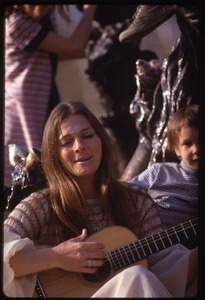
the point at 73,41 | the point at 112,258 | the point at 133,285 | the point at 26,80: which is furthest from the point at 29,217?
the point at 73,41

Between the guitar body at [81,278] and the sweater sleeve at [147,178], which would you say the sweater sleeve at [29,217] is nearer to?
the guitar body at [81,278]

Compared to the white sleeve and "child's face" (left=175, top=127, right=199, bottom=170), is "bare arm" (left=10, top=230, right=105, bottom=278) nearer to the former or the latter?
the white sleeve

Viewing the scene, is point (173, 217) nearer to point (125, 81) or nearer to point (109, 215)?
point (109, 215)

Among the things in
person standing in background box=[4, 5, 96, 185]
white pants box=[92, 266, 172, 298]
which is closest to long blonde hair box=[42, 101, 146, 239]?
white pants box=[92, 266, 172, 298]

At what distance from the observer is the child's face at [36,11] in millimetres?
3748

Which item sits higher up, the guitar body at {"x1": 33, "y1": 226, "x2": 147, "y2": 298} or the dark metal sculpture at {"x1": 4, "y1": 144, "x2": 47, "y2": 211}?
the dark metal sculpture at {"x1": 4, "y1": 144, "x2": 47, "y2": 211}

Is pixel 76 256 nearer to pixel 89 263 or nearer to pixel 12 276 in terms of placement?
pixel 89 263

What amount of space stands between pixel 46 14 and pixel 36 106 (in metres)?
0.36

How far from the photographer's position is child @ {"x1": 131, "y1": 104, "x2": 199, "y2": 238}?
3.09 m

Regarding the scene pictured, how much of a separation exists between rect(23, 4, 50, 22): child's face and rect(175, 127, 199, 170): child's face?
92cm

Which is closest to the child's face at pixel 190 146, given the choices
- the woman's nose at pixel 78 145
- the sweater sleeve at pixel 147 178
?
the sweater sleeve at pixel 147 178

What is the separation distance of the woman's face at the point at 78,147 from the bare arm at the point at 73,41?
95cm

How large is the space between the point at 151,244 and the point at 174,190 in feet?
1.15

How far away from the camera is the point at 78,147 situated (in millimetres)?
2900
